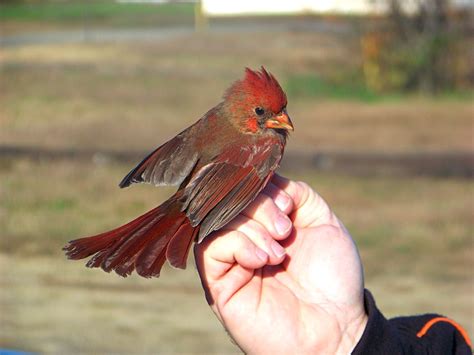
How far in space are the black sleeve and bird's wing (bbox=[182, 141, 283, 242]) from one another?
17.5 inches

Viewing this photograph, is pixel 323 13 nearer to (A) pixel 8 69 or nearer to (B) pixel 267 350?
(A) pixel 8 69

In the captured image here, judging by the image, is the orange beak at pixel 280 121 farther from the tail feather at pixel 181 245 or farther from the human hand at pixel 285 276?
the tail feather at pixel 181 245

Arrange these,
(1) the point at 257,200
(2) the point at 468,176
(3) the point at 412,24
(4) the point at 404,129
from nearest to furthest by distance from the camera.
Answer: (1) the point at 257,200
(2) the point at 468,176
(4) the point at 404,129
(3) the point at 412,24

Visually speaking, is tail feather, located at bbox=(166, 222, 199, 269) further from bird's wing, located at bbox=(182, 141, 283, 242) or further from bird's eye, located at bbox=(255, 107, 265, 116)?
bird's eye, located at bbox=(255, 107, 265, 116)

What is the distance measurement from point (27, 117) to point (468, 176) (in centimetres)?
718

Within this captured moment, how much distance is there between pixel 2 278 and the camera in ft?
25.6

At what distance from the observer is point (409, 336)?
2.89 meters

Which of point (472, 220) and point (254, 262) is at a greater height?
point (254, 262)

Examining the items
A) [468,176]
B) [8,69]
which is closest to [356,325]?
[468,176]

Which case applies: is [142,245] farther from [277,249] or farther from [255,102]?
[255,102]

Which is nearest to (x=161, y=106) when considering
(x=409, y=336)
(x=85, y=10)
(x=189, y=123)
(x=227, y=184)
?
(x=189, y=123)

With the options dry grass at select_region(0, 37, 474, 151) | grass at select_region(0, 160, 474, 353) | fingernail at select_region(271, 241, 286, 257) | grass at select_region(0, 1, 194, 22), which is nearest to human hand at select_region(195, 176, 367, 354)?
fingernail at select_region(271, 241, 286, 257)

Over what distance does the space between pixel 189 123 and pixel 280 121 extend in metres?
11.6

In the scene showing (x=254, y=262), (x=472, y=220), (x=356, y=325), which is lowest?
(x=472, y=220)
